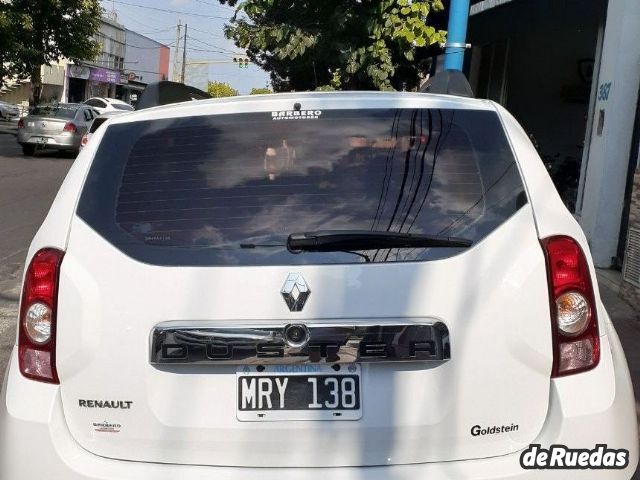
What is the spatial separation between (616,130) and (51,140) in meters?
16.5

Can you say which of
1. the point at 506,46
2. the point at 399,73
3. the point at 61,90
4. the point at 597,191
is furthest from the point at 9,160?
the point at 61,90

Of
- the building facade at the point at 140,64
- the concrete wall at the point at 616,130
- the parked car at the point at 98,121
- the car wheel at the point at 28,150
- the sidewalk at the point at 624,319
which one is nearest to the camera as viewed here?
the parked car at the point at 98,121

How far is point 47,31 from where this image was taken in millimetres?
26219

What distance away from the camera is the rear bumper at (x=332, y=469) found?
243 centimetres

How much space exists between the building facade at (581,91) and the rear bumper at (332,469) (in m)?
5.07

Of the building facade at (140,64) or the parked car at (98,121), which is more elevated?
the building facade at (140,64)

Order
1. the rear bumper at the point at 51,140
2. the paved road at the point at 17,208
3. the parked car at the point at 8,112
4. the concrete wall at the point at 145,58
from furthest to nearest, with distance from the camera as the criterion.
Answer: the concrete wall at the point at 145,58 → the parked car at the point at 8,112 → the rear bumper at the point at 51,140 → the paved road at the point at 17,208

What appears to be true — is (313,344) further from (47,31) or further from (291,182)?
(47,31)

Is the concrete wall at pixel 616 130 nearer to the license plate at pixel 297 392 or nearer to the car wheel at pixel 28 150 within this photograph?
the license plate at pixel 297 392

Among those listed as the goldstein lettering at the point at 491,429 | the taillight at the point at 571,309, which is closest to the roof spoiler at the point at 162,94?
the taillight at the point at 571,309

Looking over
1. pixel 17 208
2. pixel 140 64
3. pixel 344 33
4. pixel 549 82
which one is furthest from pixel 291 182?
pixel 140 64

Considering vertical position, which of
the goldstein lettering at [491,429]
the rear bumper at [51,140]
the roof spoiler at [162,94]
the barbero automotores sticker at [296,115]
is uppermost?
the roof spoiler at [162,94]

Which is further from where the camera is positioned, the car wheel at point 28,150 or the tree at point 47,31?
the tree at point 47,31

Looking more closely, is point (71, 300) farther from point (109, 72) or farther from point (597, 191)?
point (109, 72)
